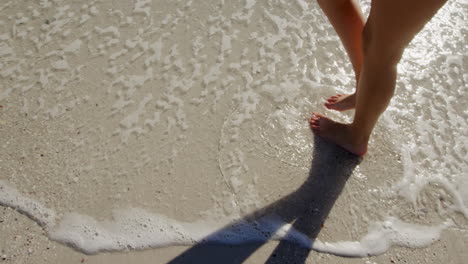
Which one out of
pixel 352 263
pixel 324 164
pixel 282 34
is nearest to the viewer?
pixel 352 263

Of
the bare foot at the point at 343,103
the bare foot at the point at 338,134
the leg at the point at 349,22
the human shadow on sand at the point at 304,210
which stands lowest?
the human shadow on sand at the point at 304,210

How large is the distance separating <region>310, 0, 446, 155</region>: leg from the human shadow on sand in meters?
0.08

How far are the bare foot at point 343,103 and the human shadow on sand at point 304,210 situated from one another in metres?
0.16

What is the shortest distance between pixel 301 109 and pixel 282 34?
1.73ft

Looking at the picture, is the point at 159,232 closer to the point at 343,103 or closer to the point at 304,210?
the point at 304,210

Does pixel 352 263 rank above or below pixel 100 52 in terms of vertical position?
below

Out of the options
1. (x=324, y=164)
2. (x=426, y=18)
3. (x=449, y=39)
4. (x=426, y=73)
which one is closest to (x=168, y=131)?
(x=324, y=164)

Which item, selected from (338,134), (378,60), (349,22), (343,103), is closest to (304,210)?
(338,134)

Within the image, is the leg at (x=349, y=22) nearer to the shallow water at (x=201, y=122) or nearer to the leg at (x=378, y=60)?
the leg at (x=378, y=60)

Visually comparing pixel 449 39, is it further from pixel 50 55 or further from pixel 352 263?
pixel 50 55

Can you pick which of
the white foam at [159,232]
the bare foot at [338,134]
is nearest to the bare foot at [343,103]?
the bare foot at [338,134]

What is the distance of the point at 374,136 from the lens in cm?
201

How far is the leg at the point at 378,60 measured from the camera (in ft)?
4.14

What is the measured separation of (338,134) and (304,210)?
39 cm
